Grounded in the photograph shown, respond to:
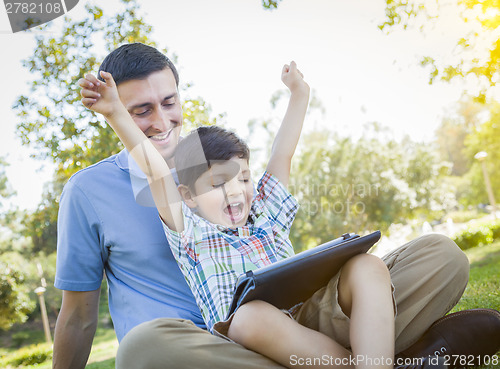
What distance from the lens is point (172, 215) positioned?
1787mm

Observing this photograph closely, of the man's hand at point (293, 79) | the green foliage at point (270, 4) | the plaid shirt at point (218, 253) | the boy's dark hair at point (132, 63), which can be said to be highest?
the green foliage at point (270, 4)

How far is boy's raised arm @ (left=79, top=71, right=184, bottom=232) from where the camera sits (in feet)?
5.17

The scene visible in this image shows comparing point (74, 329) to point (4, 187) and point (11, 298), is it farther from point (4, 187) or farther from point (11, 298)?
point (4, 187)

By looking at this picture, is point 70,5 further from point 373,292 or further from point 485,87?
point 485,87

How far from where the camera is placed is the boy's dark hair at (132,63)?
2248 millimetres

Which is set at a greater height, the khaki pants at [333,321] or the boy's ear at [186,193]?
the boy's ear at [186,193]

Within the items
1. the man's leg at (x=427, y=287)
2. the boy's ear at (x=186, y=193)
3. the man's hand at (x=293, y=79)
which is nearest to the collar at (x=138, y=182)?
the boy's ear at (x=186, y=193)

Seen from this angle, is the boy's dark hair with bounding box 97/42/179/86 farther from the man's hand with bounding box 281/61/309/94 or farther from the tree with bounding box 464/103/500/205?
the tree with bounding box 464/103/500/205

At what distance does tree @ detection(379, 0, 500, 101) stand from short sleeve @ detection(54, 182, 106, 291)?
4841 millimetres

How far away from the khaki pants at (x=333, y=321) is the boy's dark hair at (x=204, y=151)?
0.65m

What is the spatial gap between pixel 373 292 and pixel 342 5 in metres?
7.29

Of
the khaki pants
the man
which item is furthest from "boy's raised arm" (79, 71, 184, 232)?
the khaki pants

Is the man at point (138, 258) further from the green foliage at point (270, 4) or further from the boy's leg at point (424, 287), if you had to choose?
the green foliage at point (270, 4)

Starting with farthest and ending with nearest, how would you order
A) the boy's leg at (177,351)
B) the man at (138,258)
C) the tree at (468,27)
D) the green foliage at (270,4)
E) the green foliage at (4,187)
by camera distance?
the green foliage at (4,187), the tree at (468,27), the green foliage at (270,4), the man at (138,258), the boy's leg at (177,351)
